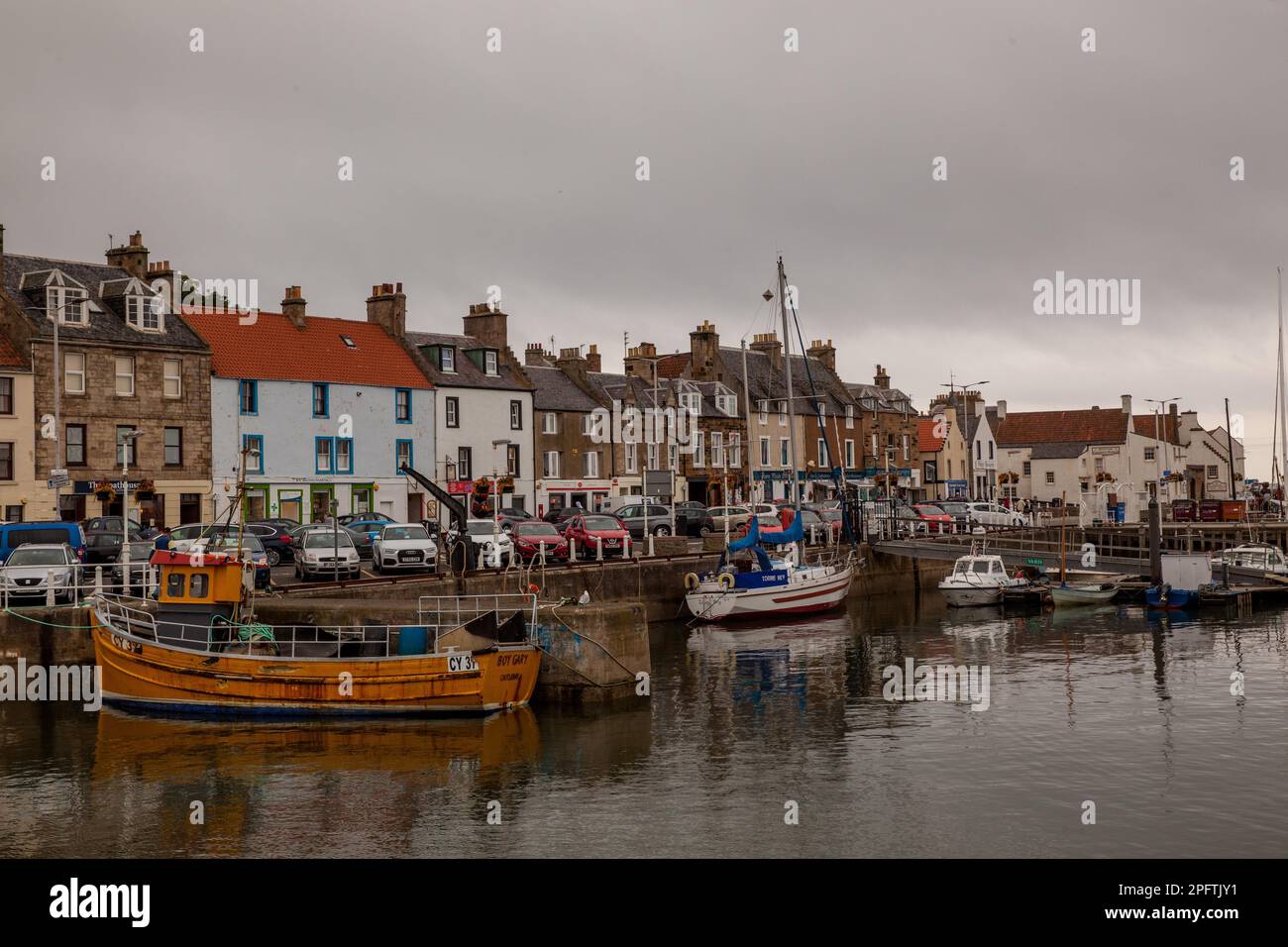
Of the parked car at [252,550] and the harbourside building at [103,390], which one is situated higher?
the harbourside building at [103,390]

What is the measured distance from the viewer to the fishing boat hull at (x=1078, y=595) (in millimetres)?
53844

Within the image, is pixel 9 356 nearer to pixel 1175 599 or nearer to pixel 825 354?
→ pixel 1175 599

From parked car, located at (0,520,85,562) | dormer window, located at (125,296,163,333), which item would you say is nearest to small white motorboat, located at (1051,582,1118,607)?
parked car, located at (0,520,85,562)

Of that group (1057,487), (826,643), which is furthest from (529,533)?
(1057,487)

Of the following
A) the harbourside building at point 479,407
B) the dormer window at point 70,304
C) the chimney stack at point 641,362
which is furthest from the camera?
the chimney stack at point 641,362

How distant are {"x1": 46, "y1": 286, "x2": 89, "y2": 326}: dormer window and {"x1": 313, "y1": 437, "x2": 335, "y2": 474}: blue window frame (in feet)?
39.8

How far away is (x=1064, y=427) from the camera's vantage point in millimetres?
113750

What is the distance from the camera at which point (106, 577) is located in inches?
1516

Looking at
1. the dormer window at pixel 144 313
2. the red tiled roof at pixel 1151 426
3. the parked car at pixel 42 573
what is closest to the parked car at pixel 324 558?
the parked car at pixel 42 573

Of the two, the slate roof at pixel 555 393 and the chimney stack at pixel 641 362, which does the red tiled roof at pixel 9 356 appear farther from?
the chimney stack at pixel 641 362

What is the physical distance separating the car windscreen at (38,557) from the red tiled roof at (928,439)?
85.7 m

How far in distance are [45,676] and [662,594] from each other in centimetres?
2325

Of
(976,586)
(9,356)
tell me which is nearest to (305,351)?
(9,356)
